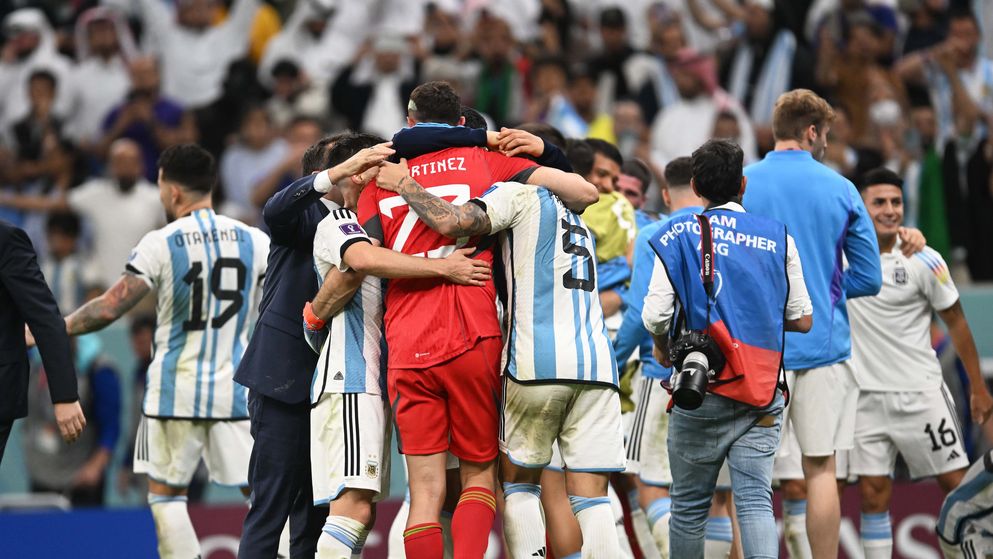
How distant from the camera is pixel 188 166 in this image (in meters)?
8.82

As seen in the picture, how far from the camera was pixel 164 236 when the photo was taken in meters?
8.78

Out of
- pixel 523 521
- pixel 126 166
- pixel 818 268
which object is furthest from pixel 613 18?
pixel 523 521

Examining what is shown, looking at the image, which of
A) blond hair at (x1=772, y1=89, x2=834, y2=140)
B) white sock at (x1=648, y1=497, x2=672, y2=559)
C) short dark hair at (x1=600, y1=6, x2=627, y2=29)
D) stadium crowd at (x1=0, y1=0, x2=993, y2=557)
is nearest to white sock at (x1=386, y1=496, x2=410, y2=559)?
white sock at (x1=648, y1=497, x2=672, y2=559)

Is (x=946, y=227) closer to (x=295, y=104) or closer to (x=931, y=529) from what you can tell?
(x=931, y=529)

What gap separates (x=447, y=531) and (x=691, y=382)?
1.55 metres

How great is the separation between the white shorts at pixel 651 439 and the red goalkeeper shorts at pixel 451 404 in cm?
195

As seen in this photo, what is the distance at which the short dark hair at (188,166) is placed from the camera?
880 centimetres

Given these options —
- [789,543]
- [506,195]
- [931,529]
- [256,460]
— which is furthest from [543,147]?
[931,529]

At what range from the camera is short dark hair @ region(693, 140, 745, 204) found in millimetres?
7406

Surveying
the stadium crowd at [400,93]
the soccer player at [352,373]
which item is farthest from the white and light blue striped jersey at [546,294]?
the stadium crowd at [400,93]

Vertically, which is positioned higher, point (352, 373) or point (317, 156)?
point (317, 156)

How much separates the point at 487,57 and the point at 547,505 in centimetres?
836

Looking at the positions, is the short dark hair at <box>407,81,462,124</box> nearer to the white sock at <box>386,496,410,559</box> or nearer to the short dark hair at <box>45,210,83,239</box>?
the white sock at <box>386,496,410,559</box>

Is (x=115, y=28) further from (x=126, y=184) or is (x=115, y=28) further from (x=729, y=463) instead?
(x=729, y=463)
